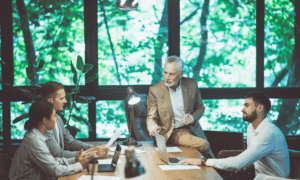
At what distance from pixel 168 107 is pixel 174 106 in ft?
0.39

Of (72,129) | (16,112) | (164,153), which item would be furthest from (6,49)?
(164,153)

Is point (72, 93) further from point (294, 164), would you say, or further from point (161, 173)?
point (294, 164)

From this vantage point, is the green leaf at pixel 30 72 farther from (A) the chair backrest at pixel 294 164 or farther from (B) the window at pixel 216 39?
(A) the chair backrest at pixel 294 164

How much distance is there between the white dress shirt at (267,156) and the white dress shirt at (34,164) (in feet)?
3.57

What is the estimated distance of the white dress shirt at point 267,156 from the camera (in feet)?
7.50

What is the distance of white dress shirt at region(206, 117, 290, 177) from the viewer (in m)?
2.29

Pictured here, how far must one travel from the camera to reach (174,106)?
353 cm

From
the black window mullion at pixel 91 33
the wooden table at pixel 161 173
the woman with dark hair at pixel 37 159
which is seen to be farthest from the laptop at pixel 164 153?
the black window mullion at pixel 91 33

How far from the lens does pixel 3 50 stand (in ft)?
15.1

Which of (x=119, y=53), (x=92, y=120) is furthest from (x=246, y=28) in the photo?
(x=92, y=120)

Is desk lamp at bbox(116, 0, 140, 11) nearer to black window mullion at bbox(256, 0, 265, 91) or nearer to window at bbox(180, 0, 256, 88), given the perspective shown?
window at bbox(180, 0, 256, 88)

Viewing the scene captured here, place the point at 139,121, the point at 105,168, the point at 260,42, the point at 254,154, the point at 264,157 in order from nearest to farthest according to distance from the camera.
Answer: the point at 105,168 < the point at 254,154 < the point at 264,157 < the point at 139,121 < the point at 260,42

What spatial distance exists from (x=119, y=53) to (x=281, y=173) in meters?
3.08

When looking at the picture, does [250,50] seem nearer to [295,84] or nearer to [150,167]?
[295,84]
